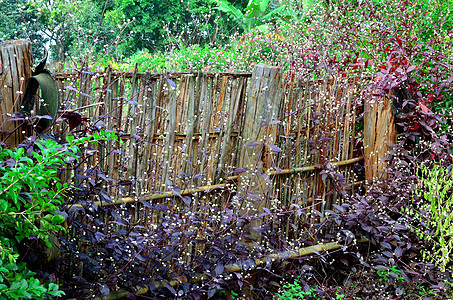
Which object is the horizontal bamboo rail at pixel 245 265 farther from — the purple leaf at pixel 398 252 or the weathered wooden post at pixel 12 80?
the weathered wooden post at pixel 12 80

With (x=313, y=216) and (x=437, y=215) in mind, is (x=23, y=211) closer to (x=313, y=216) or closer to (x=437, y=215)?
(x=313, y=216)

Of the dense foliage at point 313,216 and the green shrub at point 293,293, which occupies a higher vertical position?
the dense foliage at point 313,216

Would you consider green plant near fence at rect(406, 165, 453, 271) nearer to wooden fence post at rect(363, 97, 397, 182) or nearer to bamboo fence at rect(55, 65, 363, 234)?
wooden fence post at rect(363, 97, 397, 182)

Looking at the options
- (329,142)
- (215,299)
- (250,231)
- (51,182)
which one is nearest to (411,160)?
(329,142)

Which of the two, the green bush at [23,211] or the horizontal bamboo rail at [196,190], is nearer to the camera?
the green bush at [23,211]

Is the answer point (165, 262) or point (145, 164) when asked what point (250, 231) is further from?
point (145, 164)

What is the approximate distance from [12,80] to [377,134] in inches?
131

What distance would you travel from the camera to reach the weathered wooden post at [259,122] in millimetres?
3221

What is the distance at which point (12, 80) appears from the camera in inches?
79.7

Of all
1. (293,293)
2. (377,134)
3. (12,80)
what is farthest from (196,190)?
(377,134)

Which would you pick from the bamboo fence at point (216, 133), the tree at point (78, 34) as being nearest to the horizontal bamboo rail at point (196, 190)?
the bamboo fence at point (216, 133)

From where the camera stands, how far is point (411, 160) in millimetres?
4039

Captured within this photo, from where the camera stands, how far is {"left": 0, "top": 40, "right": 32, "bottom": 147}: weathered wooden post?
78.3 inches

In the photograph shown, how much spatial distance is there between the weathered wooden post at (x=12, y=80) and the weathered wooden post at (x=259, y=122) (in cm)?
162
